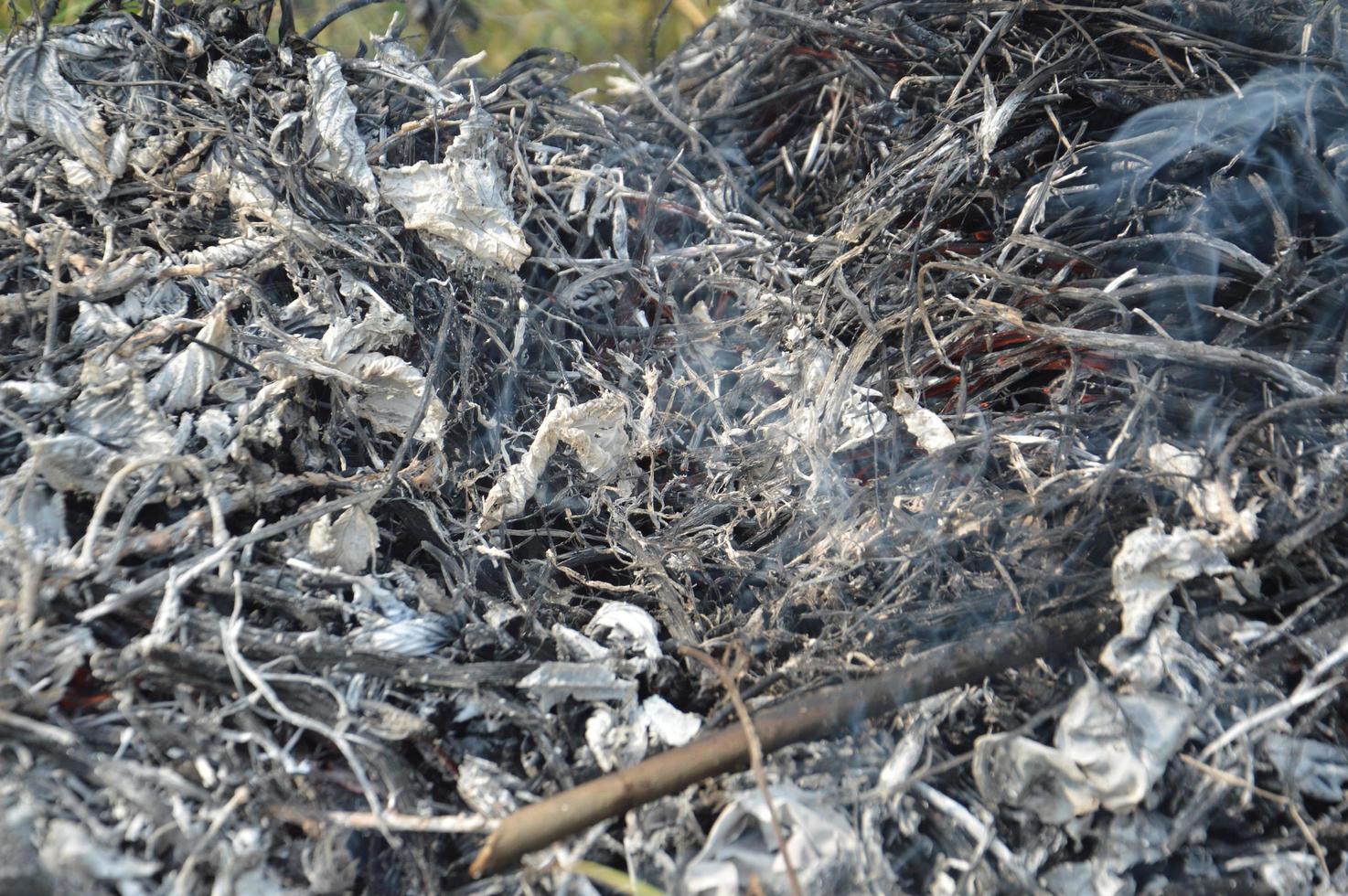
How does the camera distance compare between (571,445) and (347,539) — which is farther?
(571,445)

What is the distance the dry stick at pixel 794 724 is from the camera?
30.8 inches

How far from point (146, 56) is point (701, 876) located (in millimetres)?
1329

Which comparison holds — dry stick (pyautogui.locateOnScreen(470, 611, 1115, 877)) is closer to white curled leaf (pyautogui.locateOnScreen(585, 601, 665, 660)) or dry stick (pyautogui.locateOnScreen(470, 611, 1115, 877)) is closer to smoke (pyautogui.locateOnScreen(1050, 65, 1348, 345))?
white curled leaf (pyautogui.locateOnScreen(585, 601, 665, 660))

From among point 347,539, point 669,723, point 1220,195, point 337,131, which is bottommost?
point 669,723

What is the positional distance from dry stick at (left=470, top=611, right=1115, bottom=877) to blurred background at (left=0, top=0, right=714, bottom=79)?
4.77ft

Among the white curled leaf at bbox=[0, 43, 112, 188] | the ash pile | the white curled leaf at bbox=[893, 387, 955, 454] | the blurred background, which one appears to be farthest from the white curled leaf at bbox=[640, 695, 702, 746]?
the blurred background

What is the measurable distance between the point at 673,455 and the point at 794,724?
18.9 inches

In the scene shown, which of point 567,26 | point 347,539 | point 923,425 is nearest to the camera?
point 347,539

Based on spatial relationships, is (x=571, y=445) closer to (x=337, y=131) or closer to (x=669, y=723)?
(x=669, y=723)

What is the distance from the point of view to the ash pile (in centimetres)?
83

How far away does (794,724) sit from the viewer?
0.87 m

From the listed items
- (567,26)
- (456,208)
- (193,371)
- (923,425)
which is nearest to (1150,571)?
(923,425)

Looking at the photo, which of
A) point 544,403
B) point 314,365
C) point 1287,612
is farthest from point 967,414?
point 314,365

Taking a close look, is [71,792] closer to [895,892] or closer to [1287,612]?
[895,892]
